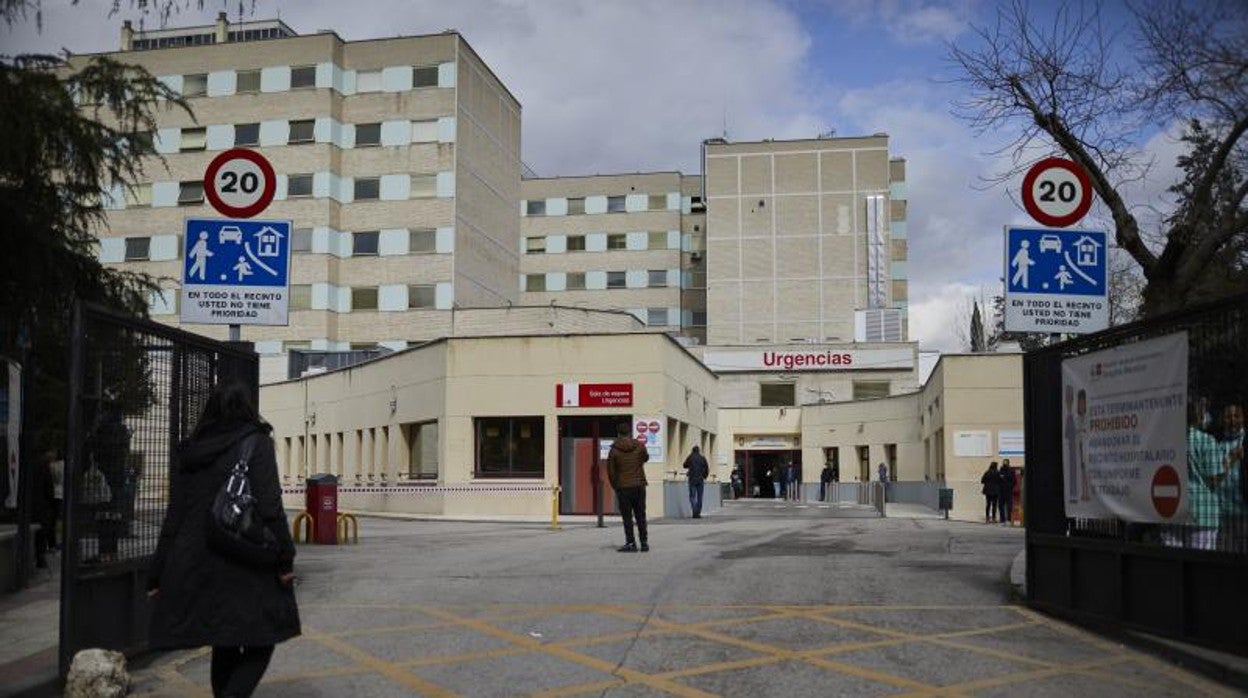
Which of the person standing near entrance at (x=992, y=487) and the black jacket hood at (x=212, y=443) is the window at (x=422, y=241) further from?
the black jacket hood at (x=212, y=443)

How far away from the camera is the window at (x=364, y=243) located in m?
59.0

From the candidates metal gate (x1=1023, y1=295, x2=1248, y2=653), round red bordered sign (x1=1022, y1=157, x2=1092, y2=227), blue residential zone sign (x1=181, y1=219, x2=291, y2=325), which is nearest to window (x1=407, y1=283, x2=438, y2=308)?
blue residential zone sign (x1=181, y1=219, x2=291, y2=325)

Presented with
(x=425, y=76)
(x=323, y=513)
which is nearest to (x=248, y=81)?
(x=425, y=76)

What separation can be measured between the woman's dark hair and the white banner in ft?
20.0

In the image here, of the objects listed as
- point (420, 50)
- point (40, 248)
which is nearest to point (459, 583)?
point (40, 248)

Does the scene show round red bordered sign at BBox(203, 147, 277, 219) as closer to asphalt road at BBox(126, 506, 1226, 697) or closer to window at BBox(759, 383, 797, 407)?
asphalt road at BBox(126, 506, 1226, 697)

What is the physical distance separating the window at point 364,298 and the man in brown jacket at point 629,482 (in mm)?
44409

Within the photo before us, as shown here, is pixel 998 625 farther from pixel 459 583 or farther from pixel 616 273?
pixel 616 273

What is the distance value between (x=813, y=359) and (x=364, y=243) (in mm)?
24188

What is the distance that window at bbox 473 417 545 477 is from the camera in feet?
108

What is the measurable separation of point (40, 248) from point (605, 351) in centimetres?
2272

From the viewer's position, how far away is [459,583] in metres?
12.7

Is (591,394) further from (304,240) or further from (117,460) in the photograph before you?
(304,240)

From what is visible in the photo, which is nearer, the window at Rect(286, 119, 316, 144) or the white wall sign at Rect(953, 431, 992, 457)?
the white wall sign at Rect(953, 431, 992, 457)
